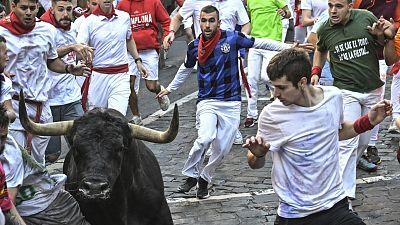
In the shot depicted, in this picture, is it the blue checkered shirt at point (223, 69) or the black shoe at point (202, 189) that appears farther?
the blue checkered shirt at point (223, 69)

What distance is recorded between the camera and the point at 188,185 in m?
9.85

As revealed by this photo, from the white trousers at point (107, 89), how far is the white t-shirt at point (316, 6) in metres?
3.18

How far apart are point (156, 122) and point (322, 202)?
746 centimetres

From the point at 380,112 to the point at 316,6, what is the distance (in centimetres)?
711

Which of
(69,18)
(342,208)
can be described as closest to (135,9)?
(69,18)

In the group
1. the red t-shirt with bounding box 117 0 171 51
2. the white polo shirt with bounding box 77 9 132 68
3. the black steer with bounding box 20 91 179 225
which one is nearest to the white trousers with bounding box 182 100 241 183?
the white polo shirt with bounding box 77 9 132 68

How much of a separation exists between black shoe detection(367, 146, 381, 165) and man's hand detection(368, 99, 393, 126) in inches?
175

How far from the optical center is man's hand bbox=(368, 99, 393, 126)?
6.09 meters

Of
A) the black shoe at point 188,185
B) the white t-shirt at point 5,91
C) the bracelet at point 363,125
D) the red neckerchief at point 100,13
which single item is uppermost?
the bracelet at point 363,125

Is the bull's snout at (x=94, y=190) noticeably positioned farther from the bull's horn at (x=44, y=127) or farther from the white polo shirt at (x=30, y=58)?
the white polo shirt at (x=30, y=58)

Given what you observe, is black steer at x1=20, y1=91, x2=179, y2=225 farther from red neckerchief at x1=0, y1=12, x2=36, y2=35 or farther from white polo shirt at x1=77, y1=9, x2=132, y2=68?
white polo shirt at x1=77, y1=9, x2=132, y2=68

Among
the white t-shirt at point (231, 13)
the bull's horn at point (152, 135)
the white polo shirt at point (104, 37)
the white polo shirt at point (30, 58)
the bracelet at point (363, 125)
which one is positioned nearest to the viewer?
the bracelet at point (363, 125)

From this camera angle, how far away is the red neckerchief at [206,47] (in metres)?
9.77

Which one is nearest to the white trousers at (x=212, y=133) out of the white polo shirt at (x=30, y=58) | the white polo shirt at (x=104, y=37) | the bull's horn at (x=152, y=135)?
the white polo shirt at (x=30, y=58)
